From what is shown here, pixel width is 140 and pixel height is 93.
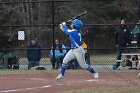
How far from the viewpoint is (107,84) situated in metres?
13.3

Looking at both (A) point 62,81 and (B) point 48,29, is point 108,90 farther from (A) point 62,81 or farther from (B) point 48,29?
(B) point 48,29

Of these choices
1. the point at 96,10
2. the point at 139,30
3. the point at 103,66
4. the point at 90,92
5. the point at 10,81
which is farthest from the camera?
the point at 96,10

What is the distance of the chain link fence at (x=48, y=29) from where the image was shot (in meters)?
19.5

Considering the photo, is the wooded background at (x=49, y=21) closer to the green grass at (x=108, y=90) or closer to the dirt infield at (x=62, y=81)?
the dirt infield at (x=62, y=81)

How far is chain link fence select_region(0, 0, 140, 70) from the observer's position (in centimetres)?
1955

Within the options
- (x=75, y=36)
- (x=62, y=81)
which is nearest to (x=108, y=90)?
(x=75, y=36)

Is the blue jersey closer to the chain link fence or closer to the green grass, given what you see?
the green grass

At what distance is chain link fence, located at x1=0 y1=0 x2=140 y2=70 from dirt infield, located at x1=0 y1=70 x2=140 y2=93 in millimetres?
2723

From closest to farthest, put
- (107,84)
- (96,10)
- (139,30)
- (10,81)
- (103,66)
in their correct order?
(107,84), (10,81), (139,30), (103,66), (96,10)

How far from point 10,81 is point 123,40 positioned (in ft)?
19.0

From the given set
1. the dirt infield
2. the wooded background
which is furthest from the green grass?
the wooded background

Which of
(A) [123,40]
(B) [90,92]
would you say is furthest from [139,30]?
(B) [90,92]

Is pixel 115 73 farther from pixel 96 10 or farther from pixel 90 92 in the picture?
pixel 96 10

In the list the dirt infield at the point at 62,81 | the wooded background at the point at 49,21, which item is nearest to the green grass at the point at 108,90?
the dirt infield at the point at 62,81
